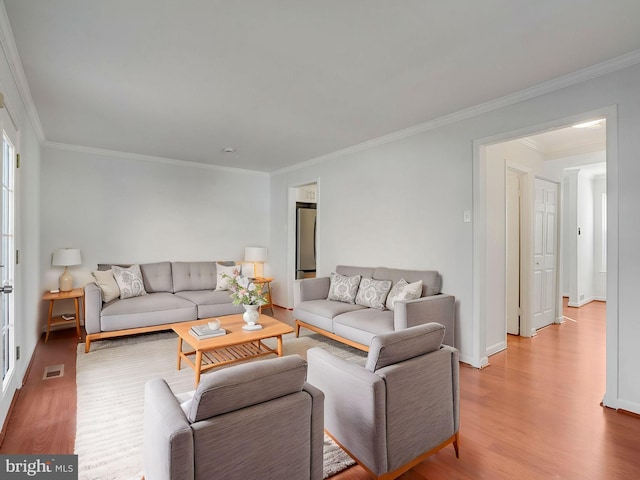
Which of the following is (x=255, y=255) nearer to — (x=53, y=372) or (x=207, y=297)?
(x=207, y=297)

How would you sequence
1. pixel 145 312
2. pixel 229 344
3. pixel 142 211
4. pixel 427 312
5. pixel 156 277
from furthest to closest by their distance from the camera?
pixel 142 211, pixel 156 277, pixel 145 312, pixel 427 312, pixel 229 344

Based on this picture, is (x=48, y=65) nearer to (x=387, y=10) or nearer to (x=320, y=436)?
(x=387, y=10)

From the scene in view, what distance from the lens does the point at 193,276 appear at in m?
5.07

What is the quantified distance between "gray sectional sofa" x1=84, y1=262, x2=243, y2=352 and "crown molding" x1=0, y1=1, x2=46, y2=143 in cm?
185

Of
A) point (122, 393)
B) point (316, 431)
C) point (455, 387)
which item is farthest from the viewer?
point (122, 393)

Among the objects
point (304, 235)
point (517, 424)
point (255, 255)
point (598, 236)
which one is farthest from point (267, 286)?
point (598, 236)

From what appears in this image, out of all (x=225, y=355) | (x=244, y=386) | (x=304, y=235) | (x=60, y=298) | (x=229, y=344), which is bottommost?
(x=225, y=355)

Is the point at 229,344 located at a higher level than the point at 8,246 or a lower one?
lower

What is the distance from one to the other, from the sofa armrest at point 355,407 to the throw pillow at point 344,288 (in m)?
2.27

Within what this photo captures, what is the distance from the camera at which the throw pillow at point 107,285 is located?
13.4ft

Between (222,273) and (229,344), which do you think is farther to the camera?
(222,273)

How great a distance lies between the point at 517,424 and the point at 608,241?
1.48 m

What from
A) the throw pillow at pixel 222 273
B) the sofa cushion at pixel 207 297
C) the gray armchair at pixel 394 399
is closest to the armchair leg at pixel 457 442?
the gray armchair at pixel 394 399

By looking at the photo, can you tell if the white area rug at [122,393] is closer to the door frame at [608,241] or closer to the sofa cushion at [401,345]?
the sofa cushion at [401,345]
